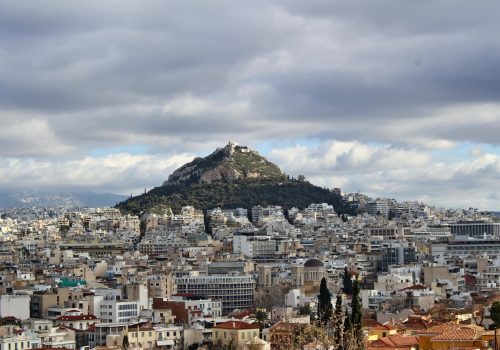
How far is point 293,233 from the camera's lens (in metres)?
131

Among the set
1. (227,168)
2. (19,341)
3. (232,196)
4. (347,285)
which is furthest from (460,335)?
(227,168)

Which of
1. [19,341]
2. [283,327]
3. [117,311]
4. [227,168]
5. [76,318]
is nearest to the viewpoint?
[19,341]

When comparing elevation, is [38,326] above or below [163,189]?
below

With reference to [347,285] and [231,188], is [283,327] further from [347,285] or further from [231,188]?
[231,188]

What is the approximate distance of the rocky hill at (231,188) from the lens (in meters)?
162

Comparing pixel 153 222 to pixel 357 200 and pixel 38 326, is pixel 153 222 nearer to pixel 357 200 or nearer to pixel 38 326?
pixel 357 200

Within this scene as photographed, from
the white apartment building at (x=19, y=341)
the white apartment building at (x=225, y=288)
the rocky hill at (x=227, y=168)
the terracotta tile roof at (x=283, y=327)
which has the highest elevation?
→ the rocky hill at (x=227, y=168)

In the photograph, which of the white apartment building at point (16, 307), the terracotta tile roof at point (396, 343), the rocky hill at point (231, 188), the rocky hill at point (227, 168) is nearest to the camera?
the terracotta tile roof at point (396, 343)

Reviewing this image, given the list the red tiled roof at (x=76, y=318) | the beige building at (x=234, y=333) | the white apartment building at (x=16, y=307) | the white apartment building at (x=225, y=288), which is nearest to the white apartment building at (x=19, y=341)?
the red tiled roof at (x=76, y=318)

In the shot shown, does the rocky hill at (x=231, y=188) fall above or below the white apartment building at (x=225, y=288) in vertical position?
above

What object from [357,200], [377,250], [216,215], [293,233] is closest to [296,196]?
[357,200]

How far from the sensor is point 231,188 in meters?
165

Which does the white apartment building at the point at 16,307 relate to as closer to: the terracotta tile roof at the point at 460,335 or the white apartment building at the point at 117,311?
the white apartment building at the point at 117,311

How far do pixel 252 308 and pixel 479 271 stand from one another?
22320mm
